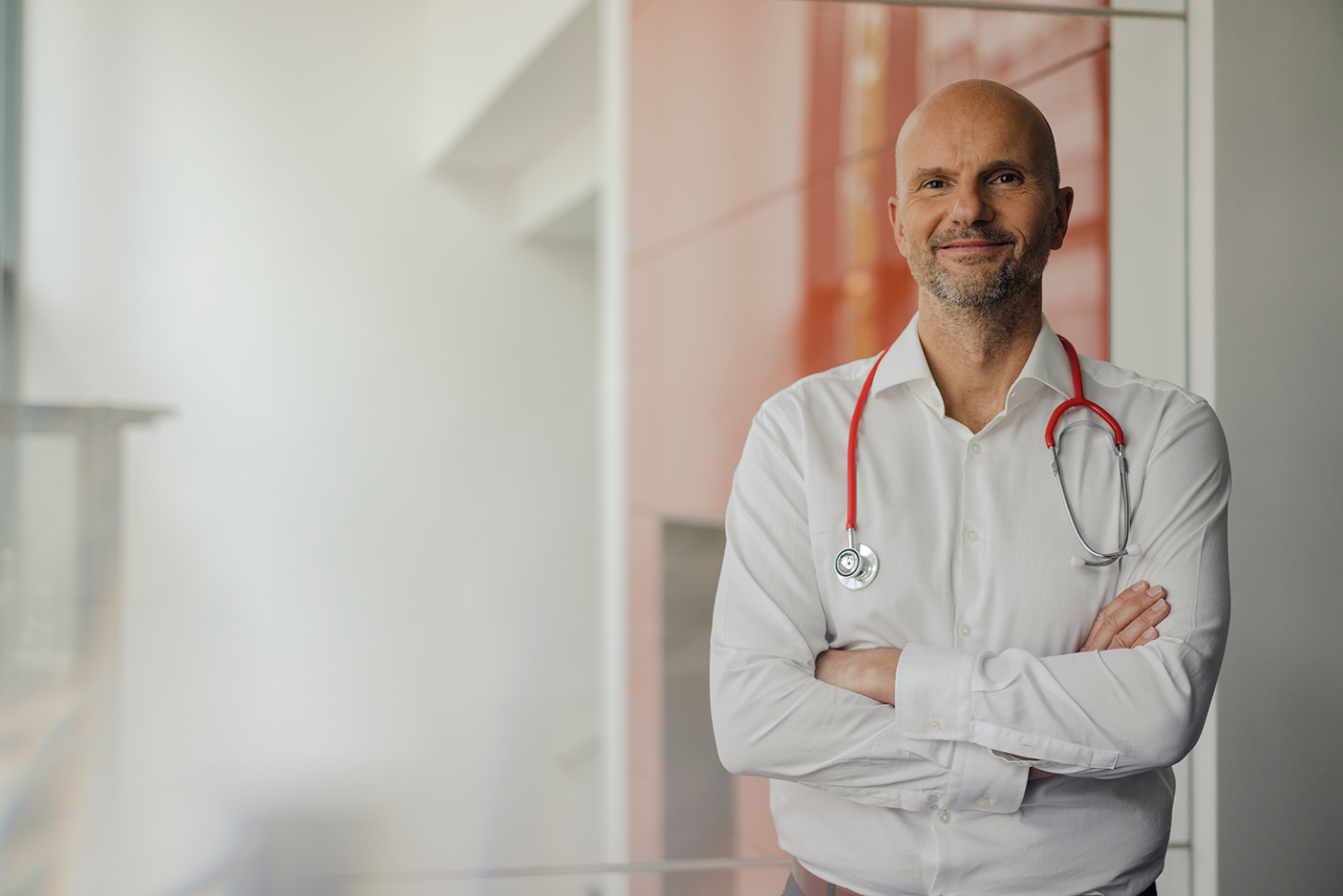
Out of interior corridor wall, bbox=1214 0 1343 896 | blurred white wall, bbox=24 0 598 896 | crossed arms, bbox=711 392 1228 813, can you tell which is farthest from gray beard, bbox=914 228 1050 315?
interior corridor wall, bbox=1214 0 1343 896

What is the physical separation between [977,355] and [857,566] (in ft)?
1.35

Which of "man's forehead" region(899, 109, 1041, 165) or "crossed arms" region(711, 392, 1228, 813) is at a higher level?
"man's forehead" region(899, 109, 1041, 165)

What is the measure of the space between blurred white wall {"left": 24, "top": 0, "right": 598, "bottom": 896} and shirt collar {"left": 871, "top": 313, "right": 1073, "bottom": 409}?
3.02 feet

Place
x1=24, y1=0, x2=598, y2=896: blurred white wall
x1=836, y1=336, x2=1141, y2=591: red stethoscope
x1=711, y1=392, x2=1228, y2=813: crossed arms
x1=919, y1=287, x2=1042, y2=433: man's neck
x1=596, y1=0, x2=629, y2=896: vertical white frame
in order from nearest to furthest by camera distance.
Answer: x1=711, y1=392, x2=1228, y2=813: crossed arms → x1=836, y1=336, x2=1141, y2=591: red stethoscope → x1=919, y1=287, x2=1042, y2=433: man's neck → x1=24, y1=0, x2=598, y2=896: blurred white wall → x1=596, y1=0, x2=629, y2=896: vertical white frame

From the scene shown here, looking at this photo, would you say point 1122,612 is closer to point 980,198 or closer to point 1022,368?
point 1022,368

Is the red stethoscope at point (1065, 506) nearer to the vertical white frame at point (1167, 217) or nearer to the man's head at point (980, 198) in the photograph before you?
the man's head at point (980, 198)

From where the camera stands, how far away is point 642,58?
2482mm

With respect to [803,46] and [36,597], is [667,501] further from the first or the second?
[36,597]

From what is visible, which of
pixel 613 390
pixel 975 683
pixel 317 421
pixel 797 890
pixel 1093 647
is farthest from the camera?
pixel 613 390

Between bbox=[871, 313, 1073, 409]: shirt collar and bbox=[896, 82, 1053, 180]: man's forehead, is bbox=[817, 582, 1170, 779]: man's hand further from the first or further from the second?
bbox=[896, 82, 1053, 180]: man's forehead

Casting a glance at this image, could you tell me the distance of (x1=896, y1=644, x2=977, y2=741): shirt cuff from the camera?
143 cm

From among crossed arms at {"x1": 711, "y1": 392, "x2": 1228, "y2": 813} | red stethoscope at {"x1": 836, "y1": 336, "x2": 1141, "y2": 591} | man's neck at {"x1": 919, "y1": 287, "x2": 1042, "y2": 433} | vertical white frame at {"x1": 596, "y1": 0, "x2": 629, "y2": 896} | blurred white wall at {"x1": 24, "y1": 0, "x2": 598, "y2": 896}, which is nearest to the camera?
crossed arms at {"x1": 711, "y1": 392, "x2": 1228, "y2": 813}

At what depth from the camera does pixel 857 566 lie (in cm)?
157

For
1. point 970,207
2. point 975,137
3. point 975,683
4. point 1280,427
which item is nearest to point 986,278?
point 970,207
